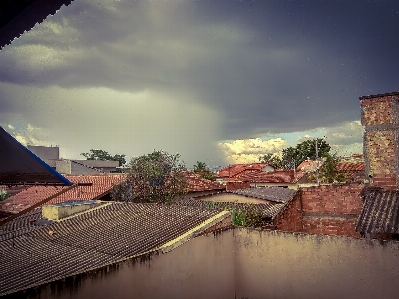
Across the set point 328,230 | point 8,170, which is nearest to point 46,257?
point 8,170

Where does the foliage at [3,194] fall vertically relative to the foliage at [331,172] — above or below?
below

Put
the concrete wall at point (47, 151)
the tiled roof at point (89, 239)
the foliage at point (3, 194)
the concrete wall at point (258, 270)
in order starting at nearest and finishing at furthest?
the concrete wall at point (258, 270)
the tiled roof at point (89, 239)
the foliage at point (3, 194)
the concrete wall at point (47, 151)

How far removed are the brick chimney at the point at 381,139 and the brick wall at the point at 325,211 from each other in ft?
2.86

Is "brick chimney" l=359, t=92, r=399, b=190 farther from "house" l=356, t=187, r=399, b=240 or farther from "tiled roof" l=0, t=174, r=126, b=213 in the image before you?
"tiled roof" l=0, t=174, r=126, b=213

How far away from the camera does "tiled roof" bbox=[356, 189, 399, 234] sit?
322 inches

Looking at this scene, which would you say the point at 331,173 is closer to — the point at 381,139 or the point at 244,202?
the point at 244,202

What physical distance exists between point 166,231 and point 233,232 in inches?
86.4

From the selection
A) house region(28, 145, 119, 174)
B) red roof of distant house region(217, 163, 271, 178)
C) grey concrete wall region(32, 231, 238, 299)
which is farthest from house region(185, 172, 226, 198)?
red roof of distant house region(217, 163, 271, 178)

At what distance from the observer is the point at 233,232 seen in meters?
9.37

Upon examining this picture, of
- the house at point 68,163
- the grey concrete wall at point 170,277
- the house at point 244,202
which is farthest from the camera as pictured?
the house at point 68,163

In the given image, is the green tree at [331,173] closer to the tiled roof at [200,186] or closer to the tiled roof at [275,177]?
the tiled roof at [275,177]

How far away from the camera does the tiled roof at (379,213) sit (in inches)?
322

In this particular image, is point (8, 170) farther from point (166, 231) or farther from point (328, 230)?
point (328, 230)

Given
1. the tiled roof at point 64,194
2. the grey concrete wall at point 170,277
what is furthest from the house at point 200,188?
the grey concrete wall at point 170,277
